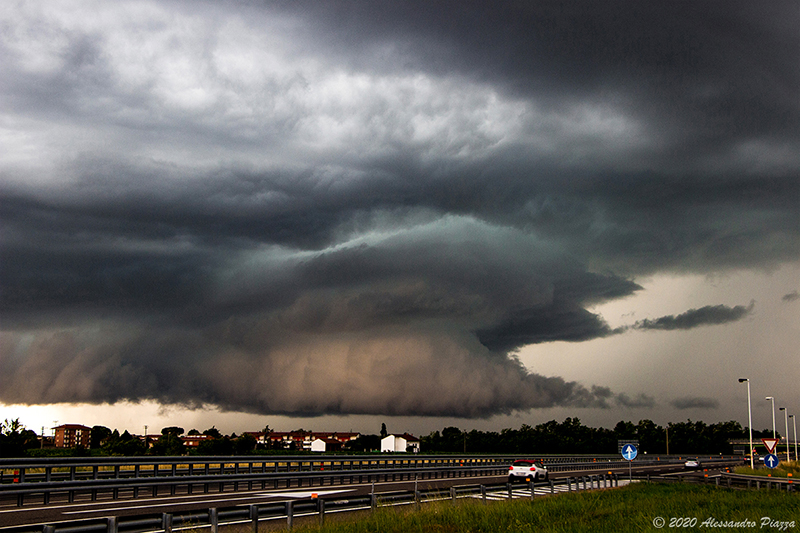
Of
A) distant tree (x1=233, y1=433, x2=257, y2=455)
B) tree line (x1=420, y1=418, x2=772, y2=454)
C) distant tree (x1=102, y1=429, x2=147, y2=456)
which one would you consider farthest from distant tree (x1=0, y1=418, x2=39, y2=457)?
tree line (x1=420, y1=418, x2=772, y2=454)

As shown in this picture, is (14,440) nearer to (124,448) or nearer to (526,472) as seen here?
(124,448)

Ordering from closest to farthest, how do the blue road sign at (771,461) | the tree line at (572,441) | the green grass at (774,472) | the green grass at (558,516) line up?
the green grass at (558,516) < the blue road sign at (771,461) < the green grass at (774,472) < the tree line at (572,441)

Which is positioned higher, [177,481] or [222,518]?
[222,518]

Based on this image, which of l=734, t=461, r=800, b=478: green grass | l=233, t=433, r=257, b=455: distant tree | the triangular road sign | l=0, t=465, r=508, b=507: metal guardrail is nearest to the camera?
l=0, t=465, r=508, b=507: metal guardrail

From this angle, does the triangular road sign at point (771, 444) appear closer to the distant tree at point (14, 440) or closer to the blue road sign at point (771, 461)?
the blue road sign at point (771, 461)

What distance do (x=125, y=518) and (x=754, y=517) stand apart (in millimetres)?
16397

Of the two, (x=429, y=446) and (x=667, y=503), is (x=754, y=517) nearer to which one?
(x=667, y=503)

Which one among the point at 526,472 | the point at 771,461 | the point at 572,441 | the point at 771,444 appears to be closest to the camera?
the point at 771,461

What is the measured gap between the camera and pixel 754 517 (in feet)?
60.7

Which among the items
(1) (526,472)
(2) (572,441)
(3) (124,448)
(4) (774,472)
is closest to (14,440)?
(3) (124,448)

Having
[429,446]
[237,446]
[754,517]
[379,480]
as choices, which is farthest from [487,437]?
[754,517]

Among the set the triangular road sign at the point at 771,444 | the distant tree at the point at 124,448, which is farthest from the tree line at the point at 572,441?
the triangular road sign at the point at 771,444

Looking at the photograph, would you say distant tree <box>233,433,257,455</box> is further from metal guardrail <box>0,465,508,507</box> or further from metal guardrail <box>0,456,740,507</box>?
metal guardrail <box>0,465,508,507</box>

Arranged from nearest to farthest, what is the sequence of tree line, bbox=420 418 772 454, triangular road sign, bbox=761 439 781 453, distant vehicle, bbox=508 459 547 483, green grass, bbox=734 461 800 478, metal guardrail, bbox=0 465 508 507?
metal guardrail, bbox=0 465 508 507 < triangular road sign, bbox=761 439 781 453 < distant vehicle, bbox=508 459 547 483 < green grass, bbox=734 461 800 478 < tree line, bbox=420 418 772 454
